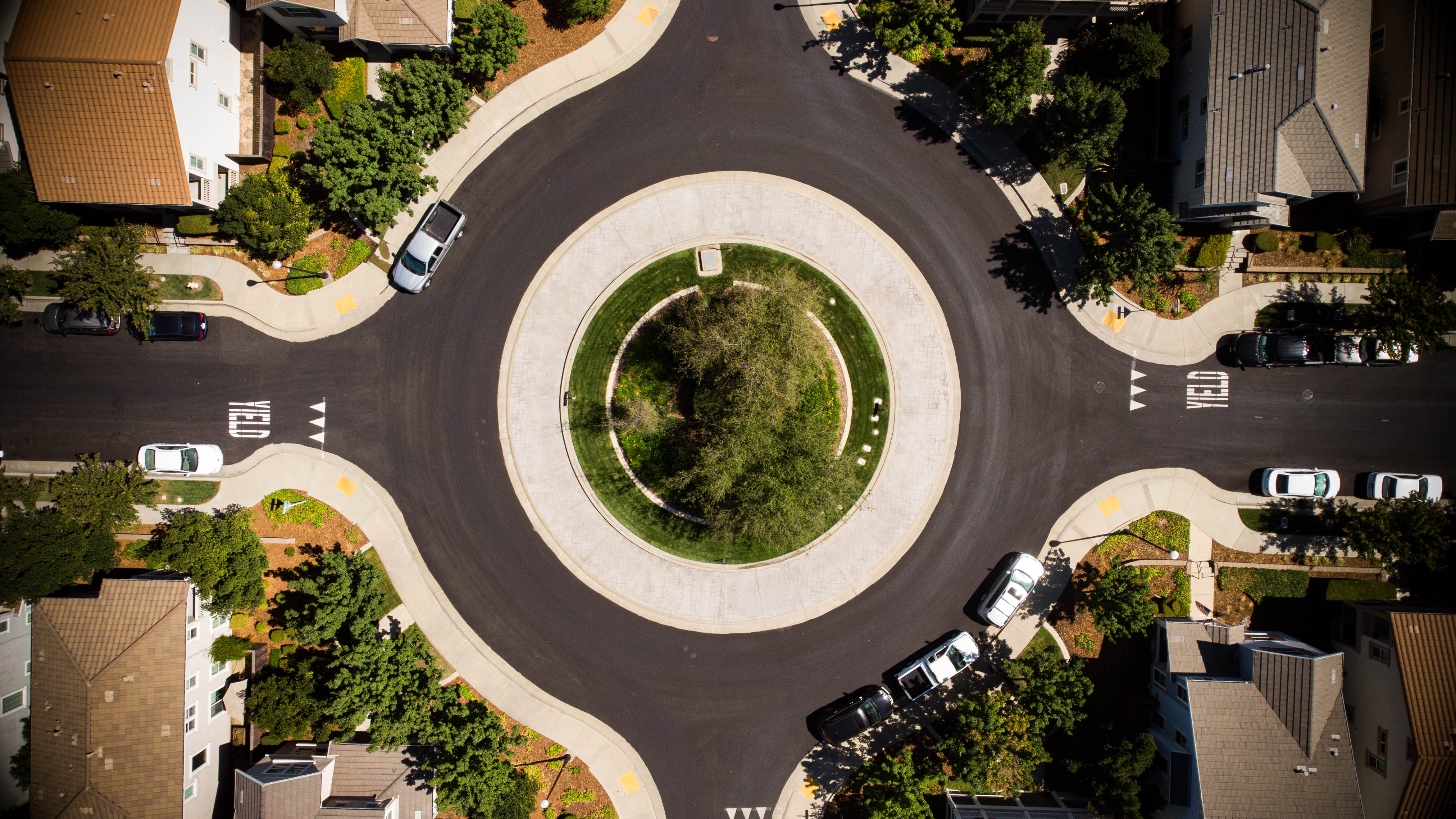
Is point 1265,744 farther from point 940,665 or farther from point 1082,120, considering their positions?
point 1082,120

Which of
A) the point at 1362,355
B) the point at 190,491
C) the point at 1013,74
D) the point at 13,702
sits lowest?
the point at 13,702

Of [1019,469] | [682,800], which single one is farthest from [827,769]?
[1019,469]

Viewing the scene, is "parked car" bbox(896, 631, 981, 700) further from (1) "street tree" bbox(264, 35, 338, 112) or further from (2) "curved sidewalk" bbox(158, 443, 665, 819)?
(1) "street tree" bbox(264, 35, 338, 112)

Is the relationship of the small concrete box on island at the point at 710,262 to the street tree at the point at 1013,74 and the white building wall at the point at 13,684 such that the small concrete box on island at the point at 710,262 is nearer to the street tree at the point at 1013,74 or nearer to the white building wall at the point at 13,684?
the street tree at the point at 1013,74

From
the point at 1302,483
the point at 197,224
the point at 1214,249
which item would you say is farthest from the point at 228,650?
the point at 1302,483

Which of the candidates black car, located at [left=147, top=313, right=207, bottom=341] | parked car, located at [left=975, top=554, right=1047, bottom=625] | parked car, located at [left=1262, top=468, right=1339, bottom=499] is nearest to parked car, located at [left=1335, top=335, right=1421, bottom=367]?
parked car, located at [left=1262, top=468, right=1339, bottom=499]

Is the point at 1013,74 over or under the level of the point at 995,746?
over

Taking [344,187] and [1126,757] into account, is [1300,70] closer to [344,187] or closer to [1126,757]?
[1126,757]

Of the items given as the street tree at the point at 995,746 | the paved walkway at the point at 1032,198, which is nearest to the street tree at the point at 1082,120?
the paved walkway at the point at 1032,198
